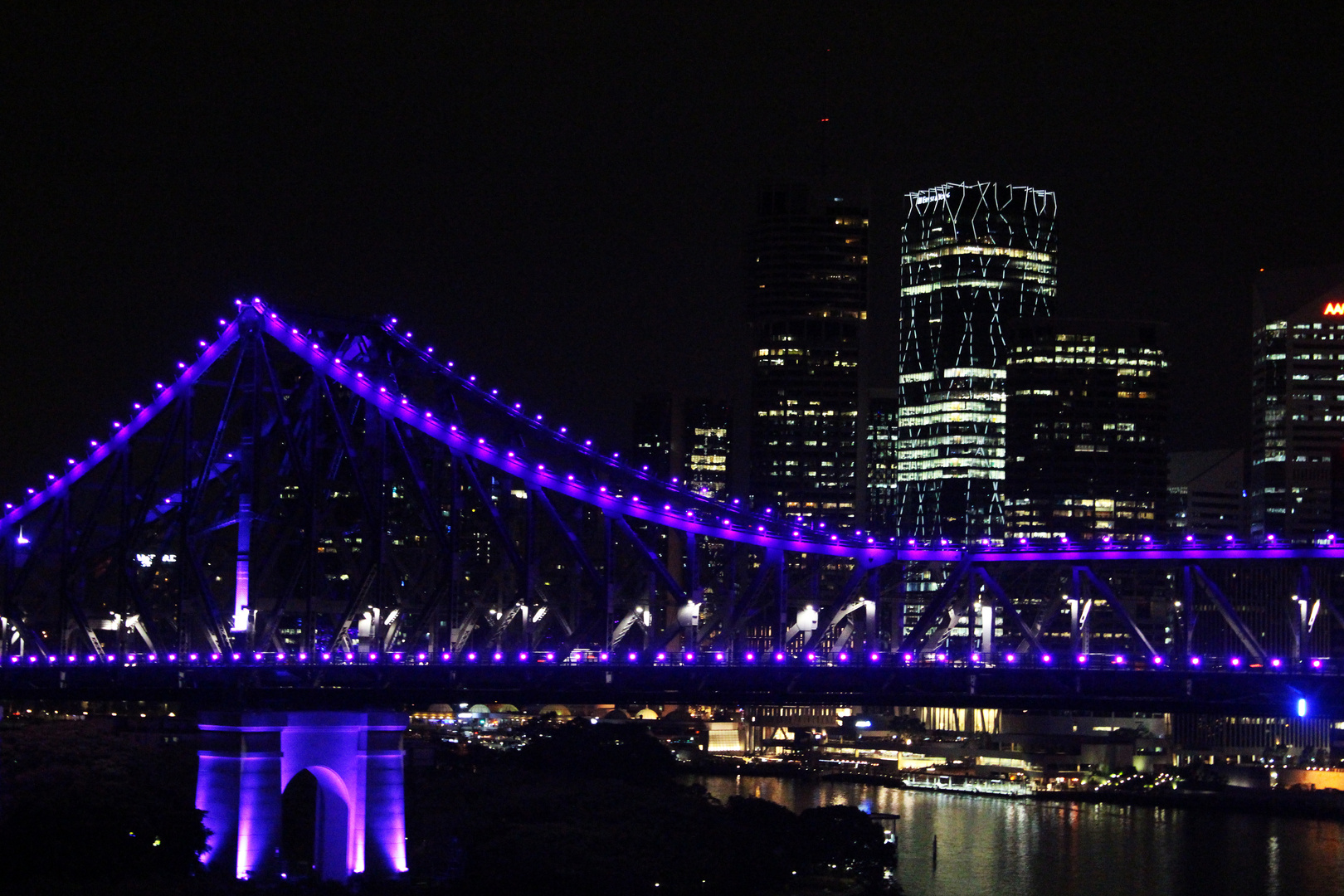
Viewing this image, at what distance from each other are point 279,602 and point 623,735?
60.2 metres

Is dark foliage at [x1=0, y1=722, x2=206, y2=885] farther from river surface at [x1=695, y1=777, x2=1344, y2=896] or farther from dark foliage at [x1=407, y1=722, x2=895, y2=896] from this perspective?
river surface at [x1=695, y1=777, x2=1344, y2=896]

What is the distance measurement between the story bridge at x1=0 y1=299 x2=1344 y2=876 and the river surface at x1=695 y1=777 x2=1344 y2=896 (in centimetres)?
1506

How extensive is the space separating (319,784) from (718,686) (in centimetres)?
1415

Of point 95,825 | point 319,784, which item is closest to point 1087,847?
point 319,784

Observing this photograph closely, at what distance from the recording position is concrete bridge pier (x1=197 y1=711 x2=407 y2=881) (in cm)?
7869

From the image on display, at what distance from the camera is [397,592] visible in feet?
292

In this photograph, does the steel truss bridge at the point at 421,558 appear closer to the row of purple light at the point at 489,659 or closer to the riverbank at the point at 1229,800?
the row of purple light at the point at 489,659

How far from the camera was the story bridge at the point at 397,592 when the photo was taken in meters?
79.8

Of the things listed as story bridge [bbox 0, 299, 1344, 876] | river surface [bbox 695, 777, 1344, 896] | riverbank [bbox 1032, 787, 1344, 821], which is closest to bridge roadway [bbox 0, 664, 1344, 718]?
story bridge [bbox 0, 299, 1344, 876]

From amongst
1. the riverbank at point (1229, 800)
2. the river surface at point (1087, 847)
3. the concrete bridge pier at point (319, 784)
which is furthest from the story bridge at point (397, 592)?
the riverbank at point (1229, 800)

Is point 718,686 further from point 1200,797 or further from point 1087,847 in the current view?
point 1200,797

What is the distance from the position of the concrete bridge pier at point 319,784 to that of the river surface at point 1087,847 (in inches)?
1078

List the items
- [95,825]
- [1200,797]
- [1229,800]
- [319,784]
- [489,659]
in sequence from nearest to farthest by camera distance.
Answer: [95,825] < [319,784] < [489,659] < [1229,800] < [1200,797]

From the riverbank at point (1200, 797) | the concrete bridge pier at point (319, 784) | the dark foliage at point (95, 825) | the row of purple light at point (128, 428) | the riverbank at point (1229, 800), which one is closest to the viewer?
the dark foliage at point (95, 825)
